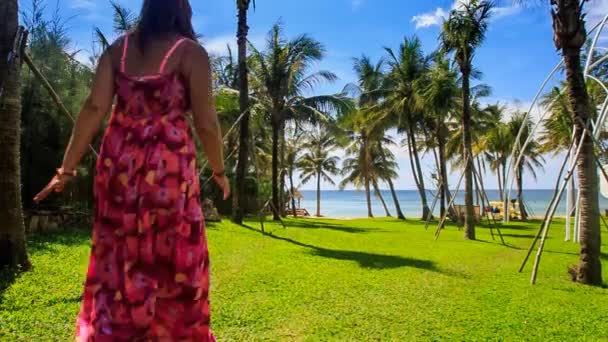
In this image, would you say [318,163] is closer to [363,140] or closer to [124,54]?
[363,140]

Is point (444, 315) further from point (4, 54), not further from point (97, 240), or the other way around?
point (4, 54)

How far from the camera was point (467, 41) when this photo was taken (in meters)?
12.2

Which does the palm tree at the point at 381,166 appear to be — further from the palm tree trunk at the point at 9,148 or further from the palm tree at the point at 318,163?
the palm tree trunk at the point at 9,148

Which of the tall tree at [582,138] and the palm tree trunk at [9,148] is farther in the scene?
the tall tree at [582,138]

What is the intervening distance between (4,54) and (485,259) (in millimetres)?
8609

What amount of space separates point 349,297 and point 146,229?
3641mm

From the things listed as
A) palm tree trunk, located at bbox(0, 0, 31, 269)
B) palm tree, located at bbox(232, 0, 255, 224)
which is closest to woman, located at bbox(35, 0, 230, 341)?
palm tree trunk, located at bbox(0, 0, 31, 269)

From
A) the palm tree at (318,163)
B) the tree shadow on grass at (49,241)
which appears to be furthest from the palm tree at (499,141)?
the tree shadow on grass at (49,241)

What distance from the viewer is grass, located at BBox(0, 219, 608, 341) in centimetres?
372

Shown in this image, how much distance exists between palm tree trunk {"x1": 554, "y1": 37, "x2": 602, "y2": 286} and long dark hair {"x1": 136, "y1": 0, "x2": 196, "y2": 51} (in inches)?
249

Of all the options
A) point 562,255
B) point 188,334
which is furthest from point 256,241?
point 188,334

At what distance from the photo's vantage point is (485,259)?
8797mm

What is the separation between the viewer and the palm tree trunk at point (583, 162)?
634 centimetres

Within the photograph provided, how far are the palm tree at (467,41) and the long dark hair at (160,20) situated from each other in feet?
37.7
